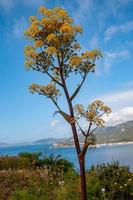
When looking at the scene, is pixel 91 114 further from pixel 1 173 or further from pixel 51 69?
pixel 1 173

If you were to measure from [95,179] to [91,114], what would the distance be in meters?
4.91

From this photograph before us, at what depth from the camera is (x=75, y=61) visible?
830cm

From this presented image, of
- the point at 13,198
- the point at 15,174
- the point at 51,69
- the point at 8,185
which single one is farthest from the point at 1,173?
the point at 51,69

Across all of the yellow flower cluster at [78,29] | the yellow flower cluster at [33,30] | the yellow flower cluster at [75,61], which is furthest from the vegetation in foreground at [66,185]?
the yellow flower cluster at [33,30]

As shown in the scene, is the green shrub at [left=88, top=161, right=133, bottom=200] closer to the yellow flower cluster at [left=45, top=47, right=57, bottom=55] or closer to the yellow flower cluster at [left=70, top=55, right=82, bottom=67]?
the yellow flower cluster at [left=70, top=55, right=82, bottom=67]

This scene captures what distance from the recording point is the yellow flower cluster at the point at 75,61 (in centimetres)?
831

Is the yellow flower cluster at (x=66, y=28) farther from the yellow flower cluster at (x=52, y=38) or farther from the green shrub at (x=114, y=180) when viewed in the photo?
the green shrub at (x=114, y=180)

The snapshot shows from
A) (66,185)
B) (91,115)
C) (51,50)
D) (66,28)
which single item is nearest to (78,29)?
(66,28)

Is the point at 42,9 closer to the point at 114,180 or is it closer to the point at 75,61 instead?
the point at 75,61

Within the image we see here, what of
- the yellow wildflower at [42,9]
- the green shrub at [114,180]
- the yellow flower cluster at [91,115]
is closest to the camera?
the yellow flower cluster at [91,115]

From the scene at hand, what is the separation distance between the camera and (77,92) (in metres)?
8.23

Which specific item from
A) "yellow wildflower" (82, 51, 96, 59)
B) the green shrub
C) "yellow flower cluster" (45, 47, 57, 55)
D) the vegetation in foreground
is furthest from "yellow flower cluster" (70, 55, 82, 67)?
the green shrub

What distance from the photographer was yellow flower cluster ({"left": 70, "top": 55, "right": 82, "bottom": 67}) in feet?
27.3

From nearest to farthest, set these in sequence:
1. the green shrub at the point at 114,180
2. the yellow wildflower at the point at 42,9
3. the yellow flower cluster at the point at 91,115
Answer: the yellow flower cluster at the point at 91,115 → the yellow wildflower at the point at 42,9 → the green shrub at the point at 114,180
